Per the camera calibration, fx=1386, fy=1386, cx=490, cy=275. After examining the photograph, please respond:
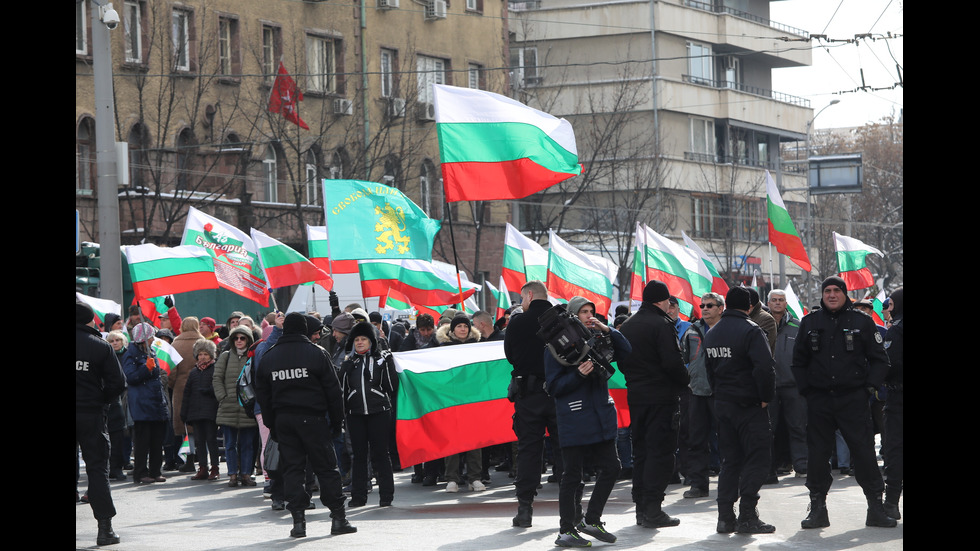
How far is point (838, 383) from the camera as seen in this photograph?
10.4 m

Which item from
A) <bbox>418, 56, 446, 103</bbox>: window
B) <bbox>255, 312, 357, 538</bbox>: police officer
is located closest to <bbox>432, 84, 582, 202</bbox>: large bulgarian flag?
<bbox>255, 312, 357, 538</bbox>: police officer

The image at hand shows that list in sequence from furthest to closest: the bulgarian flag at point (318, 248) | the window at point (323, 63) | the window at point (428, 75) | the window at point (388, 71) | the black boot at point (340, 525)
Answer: the window at point (428, 75)
the window at point (388, 71)
the window at point (323, 63)
the bulgarian flag at point (318, 248)
the black boot at point (340, 525)

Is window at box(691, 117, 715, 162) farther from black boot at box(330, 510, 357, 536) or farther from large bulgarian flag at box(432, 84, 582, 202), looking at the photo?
black boot at box(330, 510, 357, 536)

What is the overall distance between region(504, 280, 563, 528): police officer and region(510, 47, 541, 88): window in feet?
138

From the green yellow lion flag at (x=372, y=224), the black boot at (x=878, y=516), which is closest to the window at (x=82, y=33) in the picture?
the green yellow lion flag at (x=372, y=224)

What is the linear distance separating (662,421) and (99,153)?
1096 centimetres

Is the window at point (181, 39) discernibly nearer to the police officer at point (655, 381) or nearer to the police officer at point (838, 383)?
the police officer at point (655, 381)

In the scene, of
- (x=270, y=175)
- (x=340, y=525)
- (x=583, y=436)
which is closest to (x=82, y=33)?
(x=270, y=175)

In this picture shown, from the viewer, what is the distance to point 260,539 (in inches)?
429

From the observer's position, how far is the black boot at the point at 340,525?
11.0 meters

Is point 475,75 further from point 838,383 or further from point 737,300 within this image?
point 838,383

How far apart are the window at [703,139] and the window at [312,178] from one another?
25243mm
